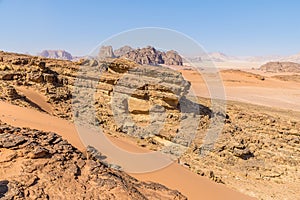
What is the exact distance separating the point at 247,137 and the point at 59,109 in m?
7.29

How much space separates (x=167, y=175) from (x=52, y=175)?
8.29 feet

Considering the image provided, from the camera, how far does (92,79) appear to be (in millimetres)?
12008

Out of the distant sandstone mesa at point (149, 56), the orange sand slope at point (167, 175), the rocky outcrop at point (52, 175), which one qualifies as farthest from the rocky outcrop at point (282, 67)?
the rocky outcrop at point (52, 175)

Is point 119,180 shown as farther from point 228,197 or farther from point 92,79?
point 92,79

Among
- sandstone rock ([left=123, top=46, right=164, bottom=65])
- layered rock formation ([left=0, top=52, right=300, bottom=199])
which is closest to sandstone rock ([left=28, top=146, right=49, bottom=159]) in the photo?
layered rock formation ([left=0, top=52, right=300, bottom=199])

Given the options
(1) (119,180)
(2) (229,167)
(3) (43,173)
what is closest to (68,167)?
(3) (43,173)

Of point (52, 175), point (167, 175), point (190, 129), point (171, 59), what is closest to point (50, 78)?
point (190, 129)

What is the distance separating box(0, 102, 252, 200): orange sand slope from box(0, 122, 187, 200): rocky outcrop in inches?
32.2

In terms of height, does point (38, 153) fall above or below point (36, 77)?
below

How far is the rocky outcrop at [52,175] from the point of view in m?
3.40

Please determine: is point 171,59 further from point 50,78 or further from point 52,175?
point 52,175

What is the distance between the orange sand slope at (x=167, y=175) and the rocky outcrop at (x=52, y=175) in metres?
0.82

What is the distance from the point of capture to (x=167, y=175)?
18.3ft

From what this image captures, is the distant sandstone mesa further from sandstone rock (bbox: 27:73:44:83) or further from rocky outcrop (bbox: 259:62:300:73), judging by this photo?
sandstone rock (bbox: 27:73:44:83)
